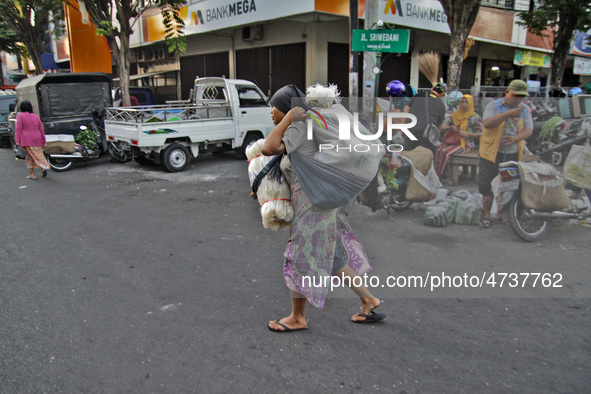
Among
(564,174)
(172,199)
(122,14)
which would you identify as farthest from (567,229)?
(122,14)

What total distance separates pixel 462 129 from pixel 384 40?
247 cm

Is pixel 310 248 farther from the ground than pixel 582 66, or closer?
closer

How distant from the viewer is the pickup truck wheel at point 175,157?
994 centimetres

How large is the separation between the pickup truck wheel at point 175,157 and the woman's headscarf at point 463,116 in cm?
647

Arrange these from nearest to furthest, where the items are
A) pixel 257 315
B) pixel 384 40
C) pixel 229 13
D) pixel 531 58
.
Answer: pixel 257 315 < pixel 384 40 < pixel 229 13 < pixel 531 58

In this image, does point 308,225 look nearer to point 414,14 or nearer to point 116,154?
point 116,154

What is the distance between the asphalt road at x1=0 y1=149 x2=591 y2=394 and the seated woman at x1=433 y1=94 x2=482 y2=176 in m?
0.44

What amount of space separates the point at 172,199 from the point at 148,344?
4.81 m

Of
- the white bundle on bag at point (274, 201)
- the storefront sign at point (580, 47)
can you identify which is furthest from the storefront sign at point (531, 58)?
the white bundle on bag at point (274, 201)

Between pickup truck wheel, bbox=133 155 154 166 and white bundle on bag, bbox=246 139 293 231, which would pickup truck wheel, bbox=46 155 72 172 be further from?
white bundle on bag, bbox=246 139 293 231

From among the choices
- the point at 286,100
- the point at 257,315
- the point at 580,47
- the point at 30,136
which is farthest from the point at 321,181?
the point at 580,47

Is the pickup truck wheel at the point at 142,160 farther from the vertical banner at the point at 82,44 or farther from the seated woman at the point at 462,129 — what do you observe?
the vertical banner at the point at 82,44

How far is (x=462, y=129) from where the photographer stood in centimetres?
559

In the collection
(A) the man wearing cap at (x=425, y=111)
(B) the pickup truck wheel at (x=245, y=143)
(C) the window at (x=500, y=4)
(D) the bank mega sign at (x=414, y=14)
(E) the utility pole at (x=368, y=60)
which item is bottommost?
(B) the pickup truck wheel at (x=245, y=143)
